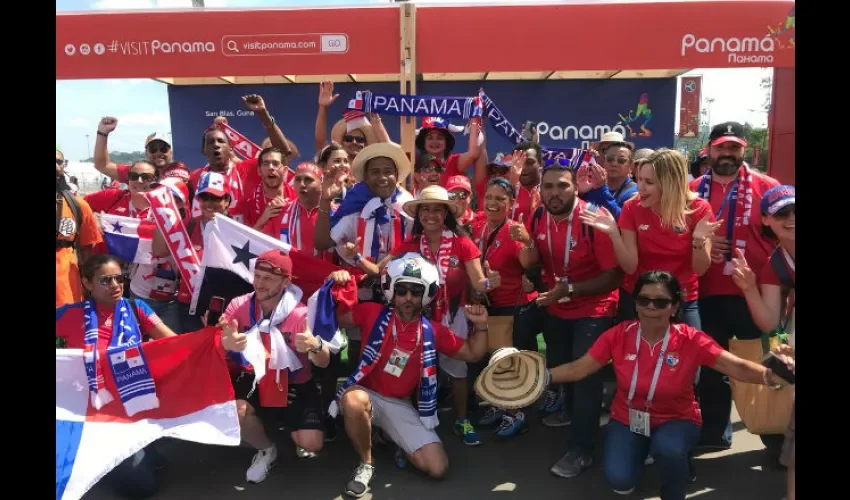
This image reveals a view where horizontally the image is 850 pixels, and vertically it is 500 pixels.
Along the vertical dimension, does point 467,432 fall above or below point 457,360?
below

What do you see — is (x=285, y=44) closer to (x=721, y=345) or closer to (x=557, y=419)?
(x=557, y=419)

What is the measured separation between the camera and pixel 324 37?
8.49 m

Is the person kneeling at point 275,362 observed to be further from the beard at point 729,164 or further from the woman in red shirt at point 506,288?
the beard at point 729,164

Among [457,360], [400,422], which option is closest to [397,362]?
[400,422]

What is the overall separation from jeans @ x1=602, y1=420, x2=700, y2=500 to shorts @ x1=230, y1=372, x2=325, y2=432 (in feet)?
6.16

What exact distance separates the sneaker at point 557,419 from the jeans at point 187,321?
8.89 feet

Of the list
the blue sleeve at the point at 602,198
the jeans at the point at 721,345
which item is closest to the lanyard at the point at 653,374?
the jeans at the point at 721,345

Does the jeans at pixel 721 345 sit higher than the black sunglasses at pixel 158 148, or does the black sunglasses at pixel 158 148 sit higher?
the black sunglasses at pixel 158 148

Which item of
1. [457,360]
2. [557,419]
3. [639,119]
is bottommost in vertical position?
[557,419]

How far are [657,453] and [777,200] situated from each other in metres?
1.54

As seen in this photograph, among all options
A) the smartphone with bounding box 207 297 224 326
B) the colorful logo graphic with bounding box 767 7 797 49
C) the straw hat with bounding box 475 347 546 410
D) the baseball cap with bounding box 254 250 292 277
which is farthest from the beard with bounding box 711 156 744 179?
the colorful logo graphic with bounding box 767 7 797 49

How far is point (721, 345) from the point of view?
3.81m

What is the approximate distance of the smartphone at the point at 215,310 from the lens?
4.12m
